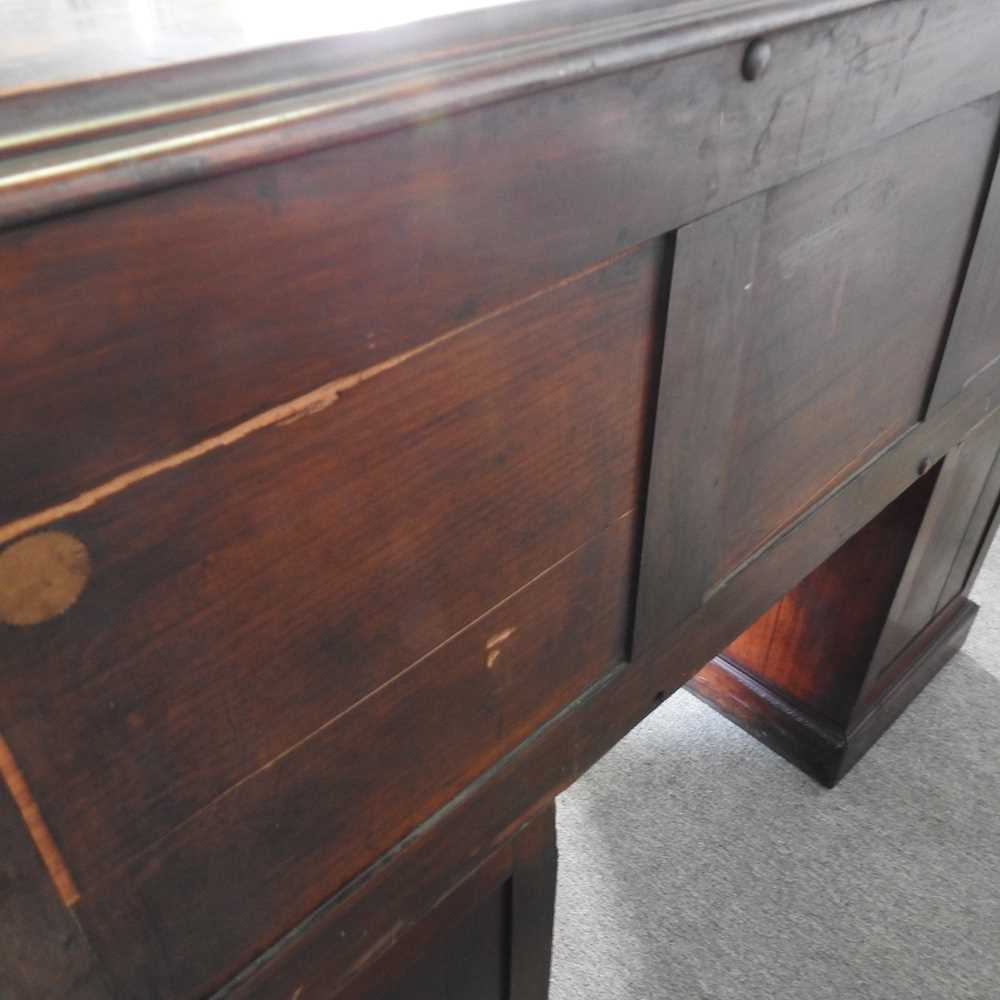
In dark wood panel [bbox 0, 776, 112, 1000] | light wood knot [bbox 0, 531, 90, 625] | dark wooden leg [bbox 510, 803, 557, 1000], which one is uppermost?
light wood knot [bbox 0, 531, 90, 625]

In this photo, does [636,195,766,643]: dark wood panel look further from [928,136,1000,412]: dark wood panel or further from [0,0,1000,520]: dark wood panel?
[928,136,1000,412]: dark wood panel

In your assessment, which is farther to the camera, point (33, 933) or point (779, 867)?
point (779, 867)

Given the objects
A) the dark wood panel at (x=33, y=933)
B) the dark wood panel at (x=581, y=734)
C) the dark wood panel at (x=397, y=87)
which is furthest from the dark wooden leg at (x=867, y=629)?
the dark wood panel at (x=33, y=933)

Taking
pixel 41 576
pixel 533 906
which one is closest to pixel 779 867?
pixel 533 906

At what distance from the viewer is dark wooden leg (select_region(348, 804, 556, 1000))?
65 centimetres

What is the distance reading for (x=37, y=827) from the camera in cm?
33

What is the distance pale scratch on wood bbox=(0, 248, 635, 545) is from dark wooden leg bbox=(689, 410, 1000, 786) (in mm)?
1018

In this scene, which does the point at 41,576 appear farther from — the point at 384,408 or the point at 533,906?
the point at 533,906

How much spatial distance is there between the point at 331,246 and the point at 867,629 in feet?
4.24

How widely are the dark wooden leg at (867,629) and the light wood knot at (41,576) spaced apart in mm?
1160

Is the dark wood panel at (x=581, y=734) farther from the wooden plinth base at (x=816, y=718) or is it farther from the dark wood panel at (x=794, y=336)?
the wooden plinth base at (x=816, y=718)

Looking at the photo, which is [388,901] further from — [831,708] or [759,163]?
[831,708]

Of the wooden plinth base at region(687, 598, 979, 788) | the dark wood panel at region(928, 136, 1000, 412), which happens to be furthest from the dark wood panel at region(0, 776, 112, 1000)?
the wooden plinth base at region(687, 598, 979, 788)

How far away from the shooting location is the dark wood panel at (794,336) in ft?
1.82
